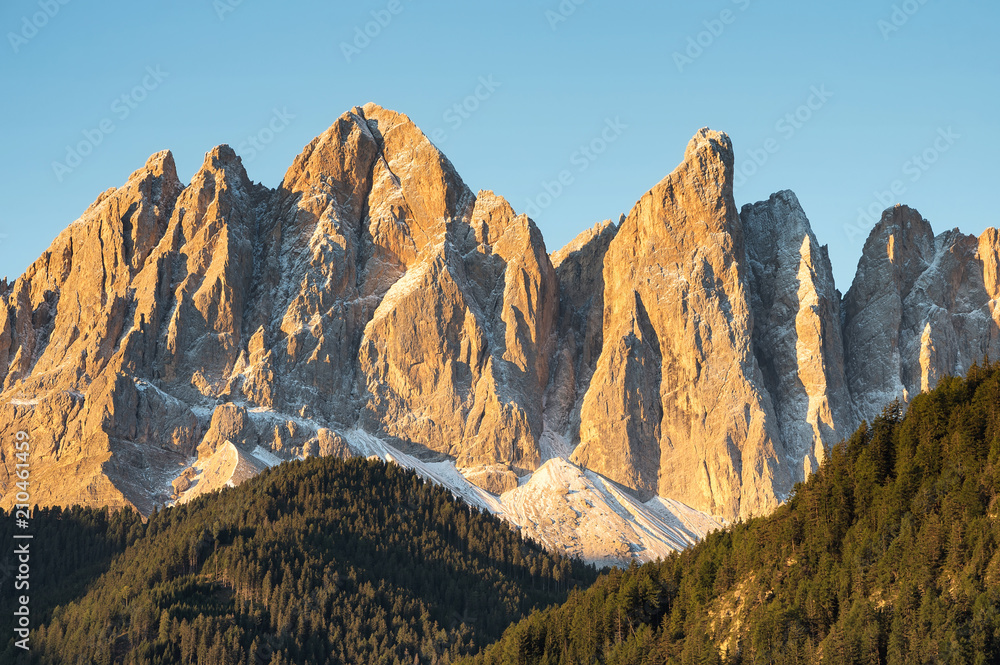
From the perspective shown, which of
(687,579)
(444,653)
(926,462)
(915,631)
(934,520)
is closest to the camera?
(915,631)

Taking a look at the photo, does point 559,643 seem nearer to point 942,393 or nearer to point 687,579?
point 687,579

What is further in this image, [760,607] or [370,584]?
[370,584]

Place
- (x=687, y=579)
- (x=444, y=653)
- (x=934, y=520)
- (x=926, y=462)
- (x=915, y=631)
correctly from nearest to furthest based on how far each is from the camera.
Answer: (x=915, y=631), (x=934, y=520), (x=926, y=462), (x=687, y=579), (x=444, y=653)

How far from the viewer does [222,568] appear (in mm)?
195875

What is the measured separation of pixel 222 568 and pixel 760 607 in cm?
8753

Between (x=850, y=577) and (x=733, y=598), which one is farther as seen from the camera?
(x=733, y=598)

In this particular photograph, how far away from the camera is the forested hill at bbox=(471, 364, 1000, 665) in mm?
119000

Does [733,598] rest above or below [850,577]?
below

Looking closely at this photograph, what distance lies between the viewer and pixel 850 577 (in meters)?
132

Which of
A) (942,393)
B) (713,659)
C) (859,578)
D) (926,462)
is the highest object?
(942,393)

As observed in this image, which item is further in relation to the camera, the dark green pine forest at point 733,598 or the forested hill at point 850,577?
the dark green pine forest at point 733,598

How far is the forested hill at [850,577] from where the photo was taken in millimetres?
119000

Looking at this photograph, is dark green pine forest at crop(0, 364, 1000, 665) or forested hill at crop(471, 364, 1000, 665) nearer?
forested hill at crop(471, 364, 1000, 665)

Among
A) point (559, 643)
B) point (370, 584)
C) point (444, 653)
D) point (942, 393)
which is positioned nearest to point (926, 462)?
point (942, 393)
